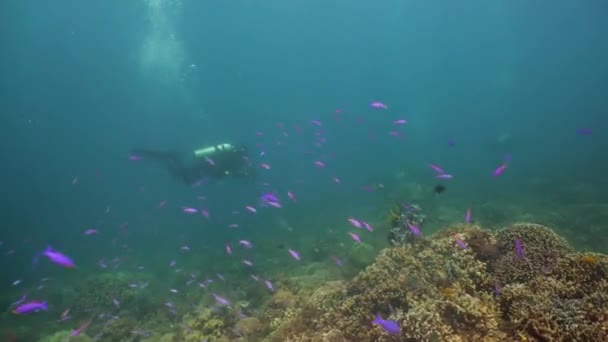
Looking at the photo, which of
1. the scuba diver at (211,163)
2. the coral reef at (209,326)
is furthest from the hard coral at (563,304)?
the scuba diver at (211,163)

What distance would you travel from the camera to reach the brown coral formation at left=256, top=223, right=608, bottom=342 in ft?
12.1

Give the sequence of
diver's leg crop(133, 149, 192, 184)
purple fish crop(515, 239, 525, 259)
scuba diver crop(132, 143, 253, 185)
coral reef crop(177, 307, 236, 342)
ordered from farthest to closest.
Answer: diver's leg crop(133, 149, 192, 184) < scuba diver crop(132, 143, 253, 185) < coral reef crop(177, 307, 236, 342) < purple fish crop(515, 239, 525, 259)

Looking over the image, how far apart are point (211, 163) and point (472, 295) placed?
49.1ft

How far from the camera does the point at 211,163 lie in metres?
17.7

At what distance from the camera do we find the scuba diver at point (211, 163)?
18438mm

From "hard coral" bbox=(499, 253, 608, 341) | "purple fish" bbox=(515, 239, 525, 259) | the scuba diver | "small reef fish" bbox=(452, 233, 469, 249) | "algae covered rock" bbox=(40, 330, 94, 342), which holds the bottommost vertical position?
"hard coral" bbox=(499, 253, 608, 341)

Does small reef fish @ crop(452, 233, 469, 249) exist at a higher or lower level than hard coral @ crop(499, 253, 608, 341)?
higher

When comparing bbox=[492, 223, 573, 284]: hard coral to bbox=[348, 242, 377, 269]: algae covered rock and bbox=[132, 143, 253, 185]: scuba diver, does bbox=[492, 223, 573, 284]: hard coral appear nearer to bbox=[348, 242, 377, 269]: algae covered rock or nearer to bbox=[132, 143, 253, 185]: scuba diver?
bbox=[348, 242, 377, 269]: algae covered rock

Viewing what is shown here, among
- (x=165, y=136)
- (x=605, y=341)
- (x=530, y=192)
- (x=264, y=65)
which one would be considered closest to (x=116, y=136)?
(x=165, y=136)

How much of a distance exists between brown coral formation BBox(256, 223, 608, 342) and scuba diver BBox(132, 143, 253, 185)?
12.9 m

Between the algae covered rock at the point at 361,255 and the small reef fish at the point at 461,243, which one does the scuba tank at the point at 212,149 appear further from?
the small reef fish at the point at 461,243

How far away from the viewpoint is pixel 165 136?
140 m

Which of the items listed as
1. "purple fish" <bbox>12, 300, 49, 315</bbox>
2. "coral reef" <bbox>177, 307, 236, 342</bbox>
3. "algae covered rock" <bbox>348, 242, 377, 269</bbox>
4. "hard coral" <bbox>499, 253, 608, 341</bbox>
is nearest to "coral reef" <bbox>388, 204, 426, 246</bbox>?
"algae covered rock" <bbox>348, 242, 377, 269</bbox>

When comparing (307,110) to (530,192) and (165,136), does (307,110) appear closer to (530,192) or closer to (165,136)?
(165,136)
